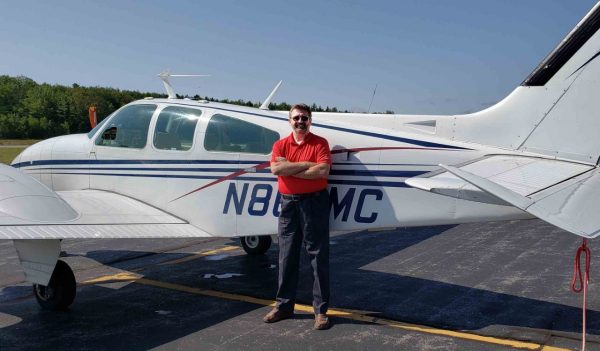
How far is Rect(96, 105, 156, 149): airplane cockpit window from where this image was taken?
22.7ft

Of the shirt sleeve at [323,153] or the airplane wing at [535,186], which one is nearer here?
the airplane wing at [535,186]

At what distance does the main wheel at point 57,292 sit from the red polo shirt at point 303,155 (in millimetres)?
2713

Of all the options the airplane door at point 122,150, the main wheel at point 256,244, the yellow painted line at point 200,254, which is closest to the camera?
the airplane door at point 122,150

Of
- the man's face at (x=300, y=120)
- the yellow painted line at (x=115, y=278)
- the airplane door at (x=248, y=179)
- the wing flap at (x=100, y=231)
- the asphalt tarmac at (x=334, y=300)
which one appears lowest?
the yellow painted line at (x=115, y=278)

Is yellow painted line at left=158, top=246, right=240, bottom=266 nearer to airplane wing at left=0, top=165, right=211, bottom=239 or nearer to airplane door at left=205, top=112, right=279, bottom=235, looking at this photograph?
airplane wing at left=0, top=165, right=211, bottom=239

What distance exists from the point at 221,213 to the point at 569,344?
3817mm

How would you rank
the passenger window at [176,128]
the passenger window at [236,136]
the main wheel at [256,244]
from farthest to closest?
the main wheel at [256,244], the passenger window at [176,128], the passenger window at [236,136]

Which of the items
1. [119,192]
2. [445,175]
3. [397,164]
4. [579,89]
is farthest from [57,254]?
[579,89]

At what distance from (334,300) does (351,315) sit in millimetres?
582

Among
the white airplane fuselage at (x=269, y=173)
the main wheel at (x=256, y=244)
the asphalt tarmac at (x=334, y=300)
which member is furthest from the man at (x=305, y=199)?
the main wheel at (x=256, y=244)

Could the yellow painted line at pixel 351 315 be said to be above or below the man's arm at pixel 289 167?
below

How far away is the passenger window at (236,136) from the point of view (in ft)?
19.9

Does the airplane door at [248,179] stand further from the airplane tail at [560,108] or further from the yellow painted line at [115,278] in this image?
the airplane tail at [560,108]

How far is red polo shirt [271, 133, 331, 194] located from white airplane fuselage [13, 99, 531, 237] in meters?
0.37
